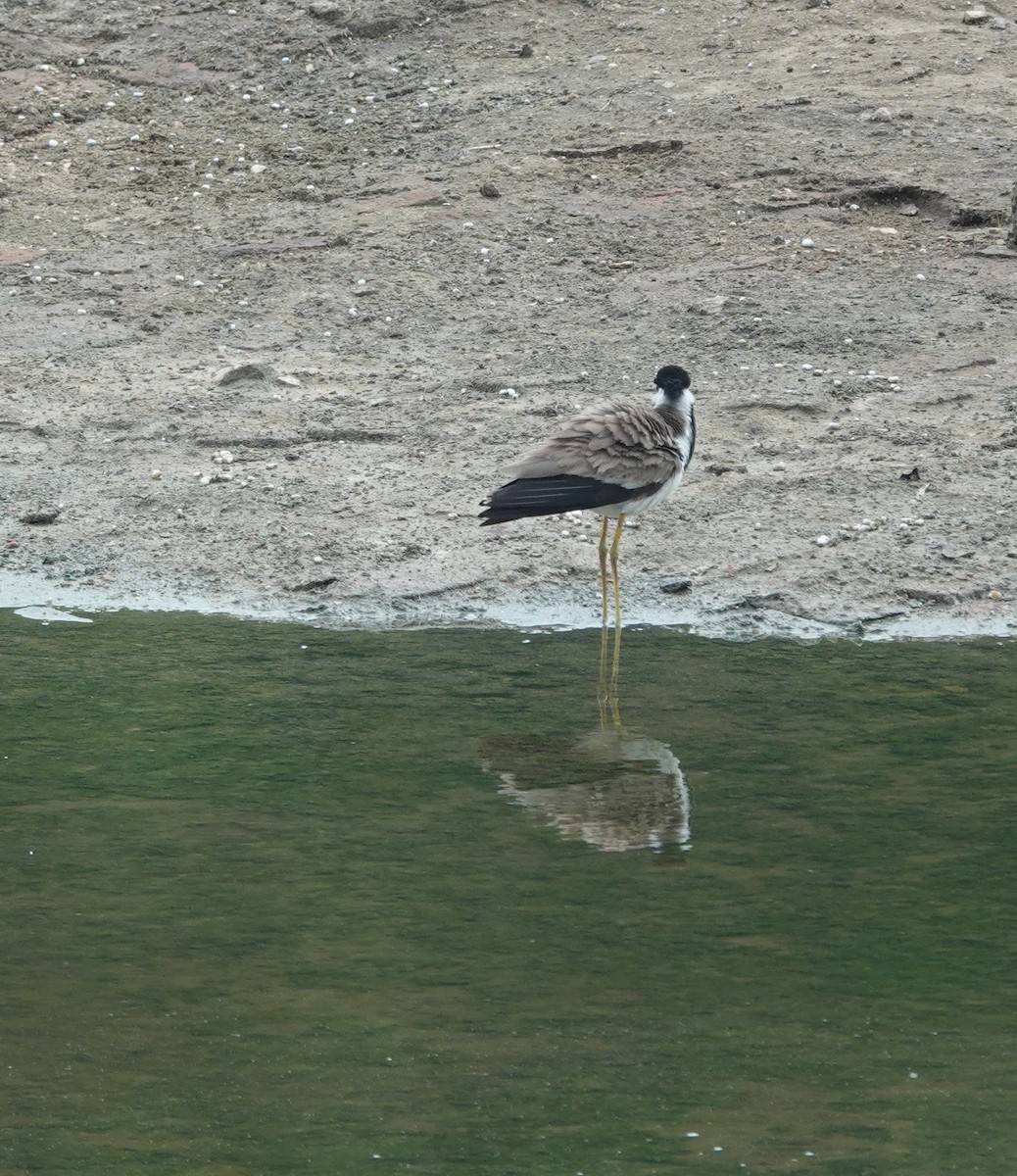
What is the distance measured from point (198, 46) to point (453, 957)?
332 inches

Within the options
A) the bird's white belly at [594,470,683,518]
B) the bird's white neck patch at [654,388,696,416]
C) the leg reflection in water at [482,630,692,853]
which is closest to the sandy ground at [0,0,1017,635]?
the bird's white belly at [594,470,683,518]

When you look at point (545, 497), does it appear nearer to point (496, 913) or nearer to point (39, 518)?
point (496, 913)

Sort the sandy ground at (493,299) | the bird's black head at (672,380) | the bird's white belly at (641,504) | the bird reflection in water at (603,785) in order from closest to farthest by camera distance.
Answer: the bird reflection in water at (603,785), the bird's white belly at (641,504), the bird's black head at (672,380), the sandy ground at (493,299)

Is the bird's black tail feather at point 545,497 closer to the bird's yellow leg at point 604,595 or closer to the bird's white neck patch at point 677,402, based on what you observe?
the bird's yellow leg at point 604,595

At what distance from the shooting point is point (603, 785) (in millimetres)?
5605

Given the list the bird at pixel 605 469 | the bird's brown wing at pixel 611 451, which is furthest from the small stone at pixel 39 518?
the bird's brown wing at pixel 611 451

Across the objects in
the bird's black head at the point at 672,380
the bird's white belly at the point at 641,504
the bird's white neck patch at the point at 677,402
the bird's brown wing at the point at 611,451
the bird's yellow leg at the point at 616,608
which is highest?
the bird's black head at the point at 672,380

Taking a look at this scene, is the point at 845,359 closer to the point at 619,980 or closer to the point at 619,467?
the point at 619,467

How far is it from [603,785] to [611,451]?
1549 millimetres

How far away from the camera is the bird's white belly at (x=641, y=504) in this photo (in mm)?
6832

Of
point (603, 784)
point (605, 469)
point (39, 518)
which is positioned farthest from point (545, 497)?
point (39, 518)

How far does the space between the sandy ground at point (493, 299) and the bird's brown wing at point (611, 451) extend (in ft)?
2.20

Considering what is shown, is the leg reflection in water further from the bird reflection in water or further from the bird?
the bird

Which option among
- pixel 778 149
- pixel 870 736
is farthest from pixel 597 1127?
pixel 778 149
